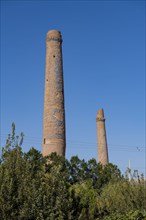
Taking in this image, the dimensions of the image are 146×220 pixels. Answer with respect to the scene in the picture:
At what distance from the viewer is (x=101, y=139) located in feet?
100

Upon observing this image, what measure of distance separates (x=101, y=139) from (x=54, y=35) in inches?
476

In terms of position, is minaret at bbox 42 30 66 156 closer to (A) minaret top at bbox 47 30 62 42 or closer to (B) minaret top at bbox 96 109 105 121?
(A) minaret top at bbox 47 30 62 42

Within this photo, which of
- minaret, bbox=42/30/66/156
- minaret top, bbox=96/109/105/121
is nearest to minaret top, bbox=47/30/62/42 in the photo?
minaret, bbox=42/30/66/156

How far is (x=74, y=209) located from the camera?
7.16 meters

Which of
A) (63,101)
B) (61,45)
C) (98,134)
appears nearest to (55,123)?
(63,101)

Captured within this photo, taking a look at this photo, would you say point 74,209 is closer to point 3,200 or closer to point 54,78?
point 3,200

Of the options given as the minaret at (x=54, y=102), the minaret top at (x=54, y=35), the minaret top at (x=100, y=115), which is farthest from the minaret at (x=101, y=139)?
the minaret top at (x=54, y=35)

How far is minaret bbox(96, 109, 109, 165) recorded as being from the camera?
29.7 metres

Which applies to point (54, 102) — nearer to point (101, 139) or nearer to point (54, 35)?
point (54, 35)

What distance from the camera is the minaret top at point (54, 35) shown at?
22.3m

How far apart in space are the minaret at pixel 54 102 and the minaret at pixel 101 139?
1024 cm

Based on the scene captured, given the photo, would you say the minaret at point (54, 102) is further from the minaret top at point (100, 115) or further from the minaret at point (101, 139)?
the minaret top at point (100, 115)

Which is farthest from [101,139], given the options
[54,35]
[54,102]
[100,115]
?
[54,35]

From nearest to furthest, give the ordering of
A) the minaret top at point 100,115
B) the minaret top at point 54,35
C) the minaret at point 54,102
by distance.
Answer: the minaret at point 54,102
the minaret top at point 54,35
the minaret top at point 100,115
